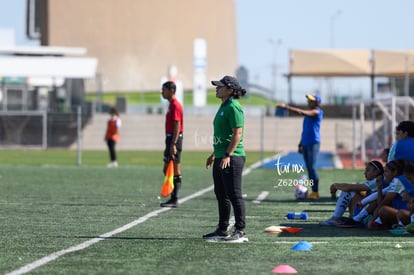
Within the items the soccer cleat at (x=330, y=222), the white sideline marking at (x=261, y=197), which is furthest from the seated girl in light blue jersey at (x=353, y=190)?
the white sideline marking at (x=261, y=197)

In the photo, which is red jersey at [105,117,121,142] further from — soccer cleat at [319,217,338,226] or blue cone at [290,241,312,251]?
blue cone at [290,241,312,251]

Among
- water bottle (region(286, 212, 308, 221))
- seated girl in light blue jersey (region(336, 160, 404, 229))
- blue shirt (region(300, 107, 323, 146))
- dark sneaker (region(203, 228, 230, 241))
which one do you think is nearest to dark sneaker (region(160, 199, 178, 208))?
water bottle (region(286, 212, 308, 221))

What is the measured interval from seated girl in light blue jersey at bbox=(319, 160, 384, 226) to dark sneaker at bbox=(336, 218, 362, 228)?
70 millimetres

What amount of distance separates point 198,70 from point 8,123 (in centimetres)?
1675

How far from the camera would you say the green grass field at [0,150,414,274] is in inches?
382

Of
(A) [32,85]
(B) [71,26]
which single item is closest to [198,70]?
(A) [32,85]

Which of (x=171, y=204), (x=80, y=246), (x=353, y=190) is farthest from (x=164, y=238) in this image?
(x=171, y=204)

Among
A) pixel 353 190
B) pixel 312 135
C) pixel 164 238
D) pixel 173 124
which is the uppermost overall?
pixel 173 124

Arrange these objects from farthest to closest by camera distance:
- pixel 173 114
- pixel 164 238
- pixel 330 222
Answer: pixel 173 114
pixel 330 222
pixel 164 238

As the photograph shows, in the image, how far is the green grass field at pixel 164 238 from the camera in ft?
31.8

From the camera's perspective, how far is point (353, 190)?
14.1 metres

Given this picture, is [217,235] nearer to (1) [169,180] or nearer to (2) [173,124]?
(2) [173,124]

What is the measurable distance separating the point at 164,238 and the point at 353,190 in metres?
3.10

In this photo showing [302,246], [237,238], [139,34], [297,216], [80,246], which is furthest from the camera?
[139,34]
